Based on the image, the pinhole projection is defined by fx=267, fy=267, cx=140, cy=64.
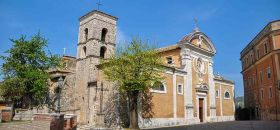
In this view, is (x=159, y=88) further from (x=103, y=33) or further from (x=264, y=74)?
(x=264, y=74)

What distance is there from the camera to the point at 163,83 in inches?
1102

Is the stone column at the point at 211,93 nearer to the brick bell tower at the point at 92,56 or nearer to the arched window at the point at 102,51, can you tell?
the brick bell tower at the point at 92,56

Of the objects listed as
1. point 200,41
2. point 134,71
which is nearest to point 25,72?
point 134,71

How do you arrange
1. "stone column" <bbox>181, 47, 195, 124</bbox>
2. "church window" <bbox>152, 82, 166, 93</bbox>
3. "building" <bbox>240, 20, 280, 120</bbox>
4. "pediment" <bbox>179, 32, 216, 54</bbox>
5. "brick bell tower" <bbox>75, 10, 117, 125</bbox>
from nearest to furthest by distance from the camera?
1. "church window" <bbox>152, 82, 166, 93</bbox>
2. "brick bell tower" <bbox>75, 10, 117, 125</bbox>
3. "stone column" <bbox>181, 47, 195, 124</bbox>
4. "pediment" <bbox>179, 32, 216, 54</bbox>
5. "building" <bbox>240, 20, 280, 120</bbox>

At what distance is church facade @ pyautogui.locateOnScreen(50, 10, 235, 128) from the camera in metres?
26.6

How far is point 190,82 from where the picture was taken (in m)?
32.5

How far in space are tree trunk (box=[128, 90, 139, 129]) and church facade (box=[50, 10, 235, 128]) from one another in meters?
1.80

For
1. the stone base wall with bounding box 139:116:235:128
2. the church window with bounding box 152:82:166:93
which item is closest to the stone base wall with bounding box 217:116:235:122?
the stone base wall with bounding box 139:116:235:128

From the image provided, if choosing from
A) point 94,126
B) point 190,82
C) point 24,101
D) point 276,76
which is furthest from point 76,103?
point 276,76

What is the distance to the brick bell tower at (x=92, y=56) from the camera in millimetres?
26797

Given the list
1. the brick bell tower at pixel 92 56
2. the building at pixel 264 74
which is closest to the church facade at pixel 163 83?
the brick bell tower at pixel 92 56

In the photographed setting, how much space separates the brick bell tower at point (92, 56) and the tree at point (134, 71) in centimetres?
357

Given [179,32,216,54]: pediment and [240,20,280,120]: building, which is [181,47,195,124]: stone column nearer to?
[179,32,216,54]: pediment

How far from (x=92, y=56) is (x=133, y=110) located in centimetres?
860
